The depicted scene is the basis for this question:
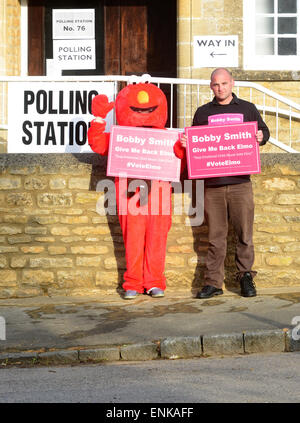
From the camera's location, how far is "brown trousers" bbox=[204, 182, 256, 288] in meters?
9.02

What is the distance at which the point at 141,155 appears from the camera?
9078 mm

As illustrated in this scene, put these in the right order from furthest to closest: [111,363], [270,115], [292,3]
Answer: [292,3] → [270,115] → [111,363]

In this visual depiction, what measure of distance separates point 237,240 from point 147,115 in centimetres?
159

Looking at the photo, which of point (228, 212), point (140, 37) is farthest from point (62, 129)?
point (140, 37)

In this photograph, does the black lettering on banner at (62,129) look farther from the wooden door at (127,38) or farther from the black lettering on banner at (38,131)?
the wooden door at (127,38)

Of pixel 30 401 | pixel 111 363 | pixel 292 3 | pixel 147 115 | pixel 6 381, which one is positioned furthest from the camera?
pixel 292 3

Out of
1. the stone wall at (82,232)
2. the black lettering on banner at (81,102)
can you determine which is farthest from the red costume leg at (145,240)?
the black lettering on banner at (81,102)

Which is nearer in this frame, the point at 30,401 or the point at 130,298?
the point at 30,401

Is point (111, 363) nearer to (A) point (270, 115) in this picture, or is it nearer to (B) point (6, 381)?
(B) point (6, 381)

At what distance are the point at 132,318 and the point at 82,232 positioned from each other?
165cm

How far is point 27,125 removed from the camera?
10008 millimetres

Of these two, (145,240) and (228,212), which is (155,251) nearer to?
(145,240)

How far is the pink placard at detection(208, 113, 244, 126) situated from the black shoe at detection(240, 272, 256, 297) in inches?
60.2

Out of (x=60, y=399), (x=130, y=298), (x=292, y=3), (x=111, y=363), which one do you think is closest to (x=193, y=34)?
(x=292, y=3)
